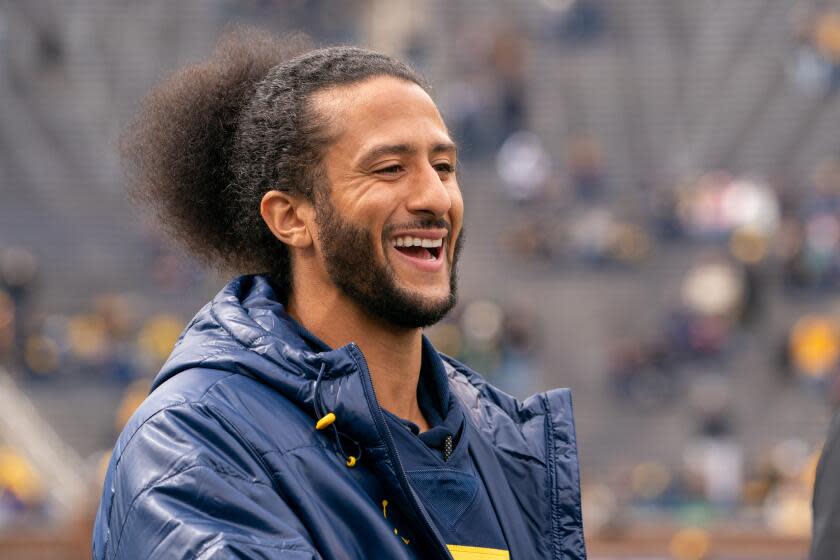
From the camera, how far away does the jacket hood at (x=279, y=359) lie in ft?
7.86

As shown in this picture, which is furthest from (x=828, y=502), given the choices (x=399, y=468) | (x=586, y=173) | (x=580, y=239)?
(x=586, y=173)

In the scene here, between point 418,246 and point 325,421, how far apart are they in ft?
1.20

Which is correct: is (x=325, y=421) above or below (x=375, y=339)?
below

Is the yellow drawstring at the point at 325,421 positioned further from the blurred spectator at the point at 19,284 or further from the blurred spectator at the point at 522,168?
the blurred spectator at the point at 522,168

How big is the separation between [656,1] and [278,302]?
22690 mm

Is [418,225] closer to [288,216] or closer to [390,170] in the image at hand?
[390,170]

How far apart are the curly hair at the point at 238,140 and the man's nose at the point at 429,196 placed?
0.54 ft

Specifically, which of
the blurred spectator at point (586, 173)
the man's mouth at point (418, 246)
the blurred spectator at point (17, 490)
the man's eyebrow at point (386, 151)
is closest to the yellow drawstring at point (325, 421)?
the man's mouth at point (418, 246)

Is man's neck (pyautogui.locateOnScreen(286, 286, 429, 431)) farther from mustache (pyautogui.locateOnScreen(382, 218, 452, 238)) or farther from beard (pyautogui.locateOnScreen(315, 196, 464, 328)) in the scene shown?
mustache (pyautogui.locateOnScreen(382, 218, 452, 238))

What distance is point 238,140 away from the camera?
2.79 m

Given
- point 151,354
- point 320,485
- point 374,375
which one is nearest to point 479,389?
point 374,375

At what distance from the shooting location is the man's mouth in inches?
102

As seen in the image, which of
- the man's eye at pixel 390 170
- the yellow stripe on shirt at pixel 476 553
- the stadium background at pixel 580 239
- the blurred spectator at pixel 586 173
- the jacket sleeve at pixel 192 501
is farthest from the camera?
the blurred spectator at pixel 586 173

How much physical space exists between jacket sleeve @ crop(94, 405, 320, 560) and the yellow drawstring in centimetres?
13
